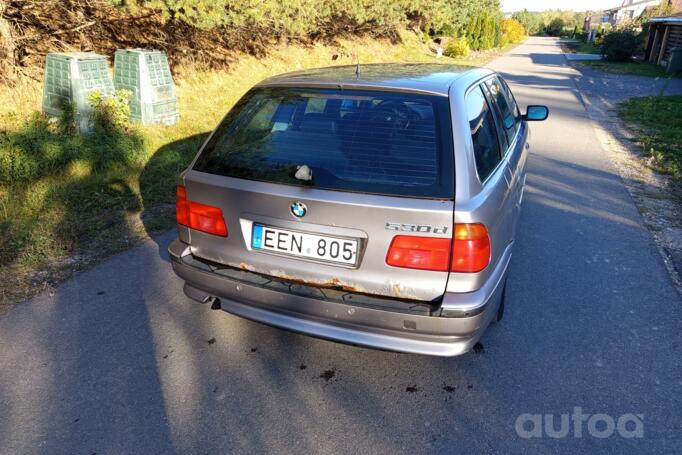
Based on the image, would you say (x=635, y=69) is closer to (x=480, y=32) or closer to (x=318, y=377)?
(x=480, y=32)

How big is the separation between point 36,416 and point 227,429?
0.98 meters

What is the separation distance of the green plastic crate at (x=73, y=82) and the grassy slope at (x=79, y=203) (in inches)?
15.1

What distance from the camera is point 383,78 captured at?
9.80 feet

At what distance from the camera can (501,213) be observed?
2877 millimetres

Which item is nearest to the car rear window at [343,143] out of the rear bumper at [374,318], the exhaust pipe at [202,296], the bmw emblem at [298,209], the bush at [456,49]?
the bmw emblem at [298,209]

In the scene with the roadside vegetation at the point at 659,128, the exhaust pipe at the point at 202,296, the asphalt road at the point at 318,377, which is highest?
the exhaust pipe at the point at 202,296

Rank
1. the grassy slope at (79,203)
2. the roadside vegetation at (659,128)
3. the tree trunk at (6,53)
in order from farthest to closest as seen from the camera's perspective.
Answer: the roadside vegetation at (659,128) → the tree trunk at (6,53) → the grassy slope at (79,203)

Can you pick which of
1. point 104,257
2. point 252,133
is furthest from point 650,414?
point 104,257

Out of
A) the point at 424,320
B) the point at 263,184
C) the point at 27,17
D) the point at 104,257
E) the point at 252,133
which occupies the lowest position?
the point at 104,257

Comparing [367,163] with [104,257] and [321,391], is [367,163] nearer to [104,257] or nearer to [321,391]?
[321,391]

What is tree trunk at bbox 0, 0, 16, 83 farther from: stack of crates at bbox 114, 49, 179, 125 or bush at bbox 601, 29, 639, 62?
bush at bbox 601, 29, 639, 62

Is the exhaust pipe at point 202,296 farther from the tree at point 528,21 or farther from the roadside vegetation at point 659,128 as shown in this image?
the tree at point 528,21

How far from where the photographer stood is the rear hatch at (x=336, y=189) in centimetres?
242

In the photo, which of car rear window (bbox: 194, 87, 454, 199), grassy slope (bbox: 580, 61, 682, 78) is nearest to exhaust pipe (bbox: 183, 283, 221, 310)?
car rear window (bbox: 194, 87, 454, 199)
